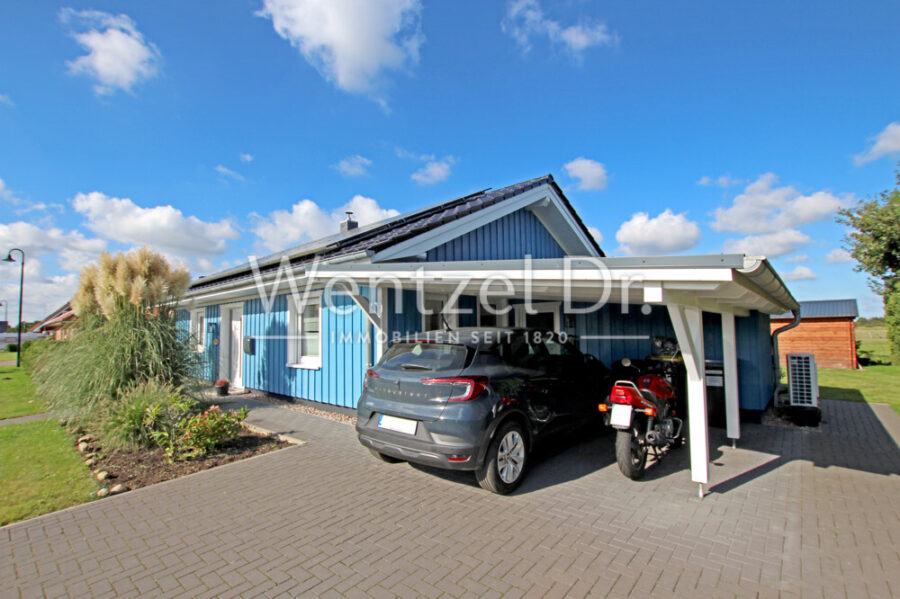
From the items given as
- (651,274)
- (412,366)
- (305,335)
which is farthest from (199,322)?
(651,274)

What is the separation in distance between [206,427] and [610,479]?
16.3 feet

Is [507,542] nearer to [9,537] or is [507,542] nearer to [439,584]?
[439,584]

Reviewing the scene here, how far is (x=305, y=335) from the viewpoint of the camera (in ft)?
29.4

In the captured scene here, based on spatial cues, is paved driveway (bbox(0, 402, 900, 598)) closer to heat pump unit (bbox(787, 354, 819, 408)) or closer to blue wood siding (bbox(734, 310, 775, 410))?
blue wood siding (bbox(734, 310, 775, 410))

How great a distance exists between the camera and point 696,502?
388 centimetres

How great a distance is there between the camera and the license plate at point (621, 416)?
4.23 meters

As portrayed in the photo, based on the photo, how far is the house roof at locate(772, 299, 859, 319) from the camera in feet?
54.2

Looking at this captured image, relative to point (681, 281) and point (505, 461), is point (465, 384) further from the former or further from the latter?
point (681, 281)

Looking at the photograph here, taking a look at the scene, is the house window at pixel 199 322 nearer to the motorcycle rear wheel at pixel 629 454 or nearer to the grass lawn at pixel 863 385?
the motorcycle rear wheel at pixel 629 454

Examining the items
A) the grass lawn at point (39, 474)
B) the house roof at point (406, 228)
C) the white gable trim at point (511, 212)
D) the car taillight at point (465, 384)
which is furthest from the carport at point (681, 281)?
the grass lawn at point (39, 474)

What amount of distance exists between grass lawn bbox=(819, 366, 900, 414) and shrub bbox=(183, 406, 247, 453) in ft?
39.9

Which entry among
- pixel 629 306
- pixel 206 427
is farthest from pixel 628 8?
pixel 206 427

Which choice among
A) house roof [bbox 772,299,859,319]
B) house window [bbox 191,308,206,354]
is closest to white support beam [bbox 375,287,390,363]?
house window [bbox 191,308,206,354]

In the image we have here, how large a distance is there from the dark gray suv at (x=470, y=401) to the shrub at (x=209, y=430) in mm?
2249
